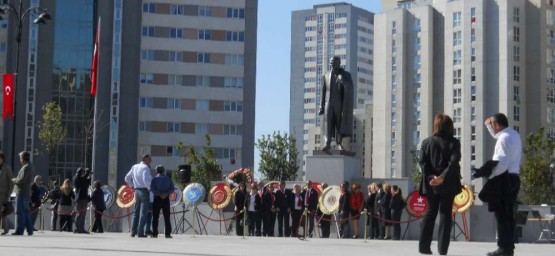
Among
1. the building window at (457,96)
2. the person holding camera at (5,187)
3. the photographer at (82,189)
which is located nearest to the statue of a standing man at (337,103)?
the photographer at (82,189)

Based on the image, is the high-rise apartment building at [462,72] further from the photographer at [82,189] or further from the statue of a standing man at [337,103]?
the photographer at [82,189]

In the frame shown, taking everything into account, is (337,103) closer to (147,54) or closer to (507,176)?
(507,176)

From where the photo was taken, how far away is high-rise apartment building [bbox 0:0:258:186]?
104 metres

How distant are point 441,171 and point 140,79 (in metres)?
95.7

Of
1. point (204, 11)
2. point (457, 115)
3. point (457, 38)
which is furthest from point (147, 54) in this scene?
point (457, 115)

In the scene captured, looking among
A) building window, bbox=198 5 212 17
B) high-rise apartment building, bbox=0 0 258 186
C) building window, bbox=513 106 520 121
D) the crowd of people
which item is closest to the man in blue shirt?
the crowd of people

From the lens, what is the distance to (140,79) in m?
109

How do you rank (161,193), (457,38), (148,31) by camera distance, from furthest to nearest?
(457,38), (148,31), (161,193)

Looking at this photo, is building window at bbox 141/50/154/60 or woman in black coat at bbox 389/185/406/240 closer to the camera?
woman in black coat at bbox 389/185/406/240

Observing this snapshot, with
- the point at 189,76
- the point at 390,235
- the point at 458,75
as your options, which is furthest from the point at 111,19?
the point at 390,235

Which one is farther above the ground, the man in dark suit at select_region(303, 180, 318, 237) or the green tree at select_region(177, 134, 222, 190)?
the green tree at select_region(177, 134, 222, 190)

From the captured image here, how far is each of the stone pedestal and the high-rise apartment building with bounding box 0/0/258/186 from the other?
235ft

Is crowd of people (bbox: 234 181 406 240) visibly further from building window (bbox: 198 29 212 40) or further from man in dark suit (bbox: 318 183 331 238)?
building window (bbox: 198 29 212 40)

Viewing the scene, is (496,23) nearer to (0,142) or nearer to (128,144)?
(128,144)
